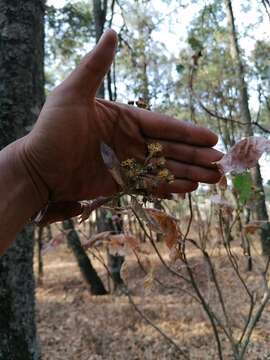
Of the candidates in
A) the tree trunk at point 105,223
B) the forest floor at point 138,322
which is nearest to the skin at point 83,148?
the forest floor at point 138,322

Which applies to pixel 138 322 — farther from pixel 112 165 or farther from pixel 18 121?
pixel 112 165

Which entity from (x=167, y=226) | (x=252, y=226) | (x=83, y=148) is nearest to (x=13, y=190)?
(x=83, y=148)

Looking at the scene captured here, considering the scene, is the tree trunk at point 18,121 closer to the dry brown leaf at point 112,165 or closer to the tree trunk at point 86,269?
the dry brown leaf at point 112,165

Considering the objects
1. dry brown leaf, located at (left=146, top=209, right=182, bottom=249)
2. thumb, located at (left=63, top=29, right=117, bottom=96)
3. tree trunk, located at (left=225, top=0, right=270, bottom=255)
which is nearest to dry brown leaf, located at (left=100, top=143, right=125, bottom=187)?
thumb, located at (left=63, top=29, right=117, bottom=96)

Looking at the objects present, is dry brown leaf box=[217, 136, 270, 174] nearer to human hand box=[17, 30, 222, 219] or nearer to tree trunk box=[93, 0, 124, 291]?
human hand box=[17, 30, 222, 219]

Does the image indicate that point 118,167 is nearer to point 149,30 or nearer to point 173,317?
point 173,317

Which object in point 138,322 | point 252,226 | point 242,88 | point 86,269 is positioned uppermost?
point 242,88
